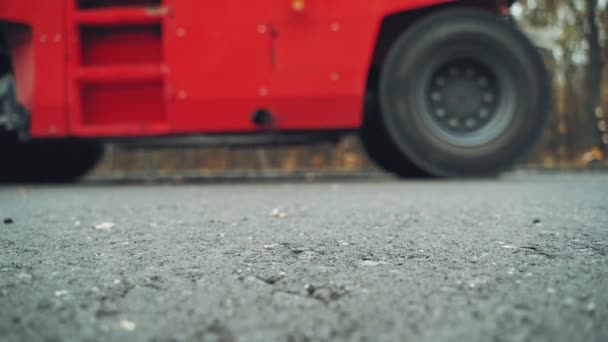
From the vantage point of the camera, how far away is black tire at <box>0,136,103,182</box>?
3676mm

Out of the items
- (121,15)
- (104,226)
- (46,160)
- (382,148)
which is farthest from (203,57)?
(46,160)

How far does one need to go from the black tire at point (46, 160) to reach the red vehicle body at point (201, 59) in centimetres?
62

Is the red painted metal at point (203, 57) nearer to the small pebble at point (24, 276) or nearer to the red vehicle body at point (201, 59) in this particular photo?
the red vehicle body at point (201, 59)

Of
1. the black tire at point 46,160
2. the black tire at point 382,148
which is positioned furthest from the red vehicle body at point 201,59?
the black tire at point 46,160

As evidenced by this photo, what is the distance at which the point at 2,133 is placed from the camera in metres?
3.27

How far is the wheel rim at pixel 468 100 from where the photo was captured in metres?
3.05

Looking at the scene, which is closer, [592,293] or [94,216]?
[592,293]

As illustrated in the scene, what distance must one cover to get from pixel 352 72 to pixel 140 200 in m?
1.45

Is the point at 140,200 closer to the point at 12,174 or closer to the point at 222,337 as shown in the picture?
the point at 222,337

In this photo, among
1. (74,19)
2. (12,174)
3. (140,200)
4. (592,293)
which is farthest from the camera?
(12,174)

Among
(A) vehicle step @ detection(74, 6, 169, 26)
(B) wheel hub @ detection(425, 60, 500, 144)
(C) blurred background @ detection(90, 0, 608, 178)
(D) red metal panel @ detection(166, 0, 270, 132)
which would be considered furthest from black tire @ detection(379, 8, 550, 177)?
(C) blurred background @ detection(90, 0, 608, 178)

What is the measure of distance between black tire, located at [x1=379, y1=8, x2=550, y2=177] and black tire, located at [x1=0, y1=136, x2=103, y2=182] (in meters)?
2.28

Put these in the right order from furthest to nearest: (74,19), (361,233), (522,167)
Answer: (522,167), (74,19), (361,233)

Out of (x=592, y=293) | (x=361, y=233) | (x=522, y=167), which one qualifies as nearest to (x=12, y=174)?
(x=361, y=233)
